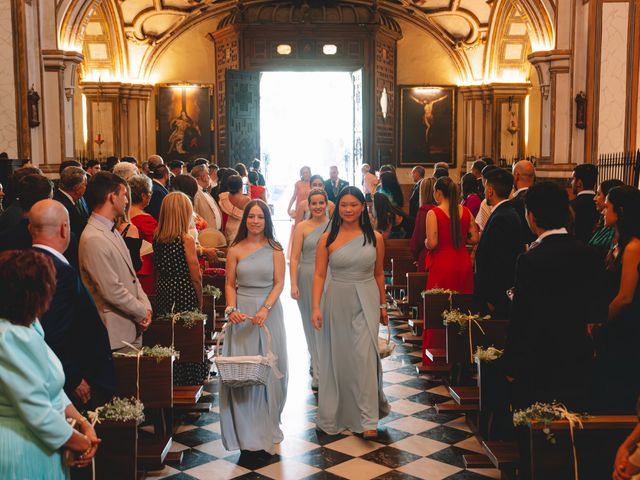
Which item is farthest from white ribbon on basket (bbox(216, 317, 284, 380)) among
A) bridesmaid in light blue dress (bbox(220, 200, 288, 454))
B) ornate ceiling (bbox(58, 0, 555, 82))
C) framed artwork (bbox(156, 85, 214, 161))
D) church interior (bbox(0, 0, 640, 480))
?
framed artwork (bbox(156, 85, 214, 161))

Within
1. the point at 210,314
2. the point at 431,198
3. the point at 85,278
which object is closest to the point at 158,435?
the point at 85,278

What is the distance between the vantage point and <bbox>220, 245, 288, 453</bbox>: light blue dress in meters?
5.70

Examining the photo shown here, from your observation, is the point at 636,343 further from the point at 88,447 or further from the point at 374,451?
the point at 88,447

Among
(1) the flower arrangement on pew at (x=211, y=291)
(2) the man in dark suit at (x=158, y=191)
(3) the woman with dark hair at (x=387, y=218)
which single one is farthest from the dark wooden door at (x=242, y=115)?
(1) the flower arrangement on pew at (x=211, y=291)

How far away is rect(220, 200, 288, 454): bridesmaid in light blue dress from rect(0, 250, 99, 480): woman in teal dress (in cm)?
260

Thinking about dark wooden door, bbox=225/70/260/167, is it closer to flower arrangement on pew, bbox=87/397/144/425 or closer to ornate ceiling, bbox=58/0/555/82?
ornate ceiling, bbox=58/0/555/82

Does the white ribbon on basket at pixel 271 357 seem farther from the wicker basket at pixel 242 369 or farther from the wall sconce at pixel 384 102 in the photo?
the wall sconce at pixel 384 102

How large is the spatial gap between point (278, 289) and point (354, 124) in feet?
49.4

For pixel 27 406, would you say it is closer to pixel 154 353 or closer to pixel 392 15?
pixel 154 353

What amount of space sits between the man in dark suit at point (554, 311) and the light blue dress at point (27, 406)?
2.31 metres

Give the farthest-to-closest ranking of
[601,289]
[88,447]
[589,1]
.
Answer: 1. [589,1]
2. [601,289]
3. [88,447]

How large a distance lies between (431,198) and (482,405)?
3592mm

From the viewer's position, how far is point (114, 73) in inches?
837

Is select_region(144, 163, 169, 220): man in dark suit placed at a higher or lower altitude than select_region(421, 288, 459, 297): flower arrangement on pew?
higher
